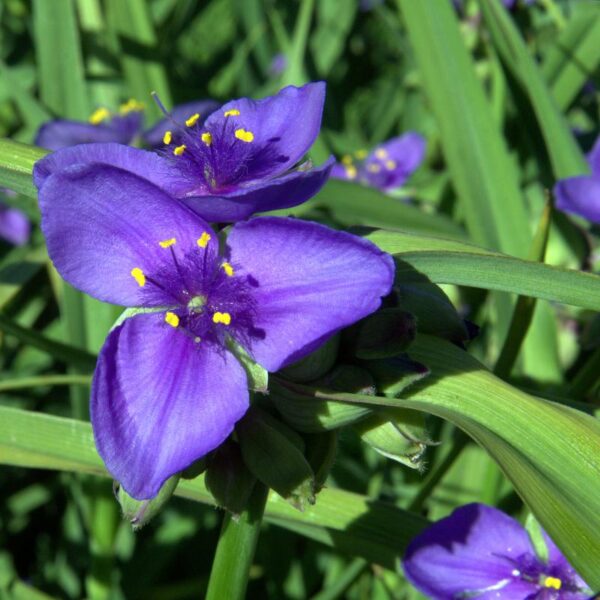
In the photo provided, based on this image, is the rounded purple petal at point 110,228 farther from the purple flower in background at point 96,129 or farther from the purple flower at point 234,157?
the purple flower in background at point 96,129

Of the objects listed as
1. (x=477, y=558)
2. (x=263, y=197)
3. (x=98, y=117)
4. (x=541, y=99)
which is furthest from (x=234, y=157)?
(x=98, y=117)

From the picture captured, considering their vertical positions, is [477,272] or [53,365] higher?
[477,272]

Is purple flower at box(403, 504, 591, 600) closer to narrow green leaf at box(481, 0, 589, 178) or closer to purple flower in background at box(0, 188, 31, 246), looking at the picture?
narrow green leaf at box(481, 0, 589, 178)

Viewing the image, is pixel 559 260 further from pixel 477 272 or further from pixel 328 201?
pixel 477 272

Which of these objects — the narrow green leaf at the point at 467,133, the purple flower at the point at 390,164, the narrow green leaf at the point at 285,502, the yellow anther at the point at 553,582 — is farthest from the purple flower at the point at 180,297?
the purple flower at the point at 390,164

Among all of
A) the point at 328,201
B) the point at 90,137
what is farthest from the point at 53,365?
the point at 328,201

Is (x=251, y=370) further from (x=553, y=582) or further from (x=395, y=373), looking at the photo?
(x=553, y=582)
